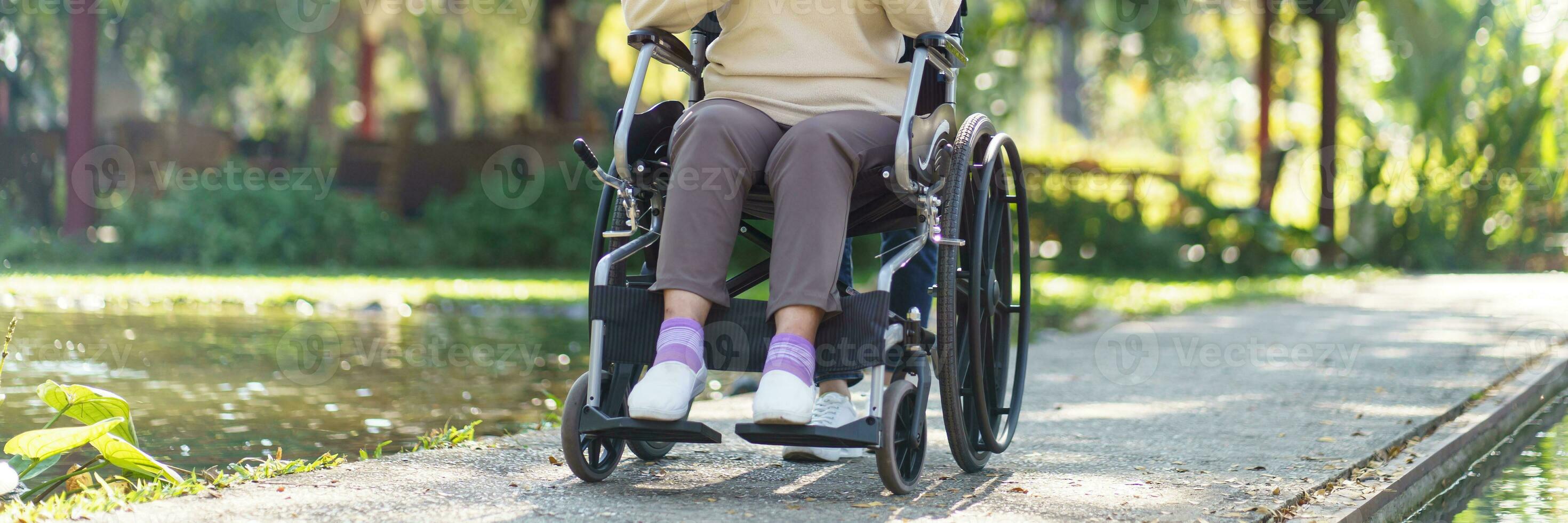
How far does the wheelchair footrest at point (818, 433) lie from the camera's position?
2811mm

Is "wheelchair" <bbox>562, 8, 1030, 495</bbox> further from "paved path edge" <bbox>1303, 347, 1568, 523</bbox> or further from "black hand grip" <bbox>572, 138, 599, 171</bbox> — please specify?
"paved path edge" <bbox>1303, 347, 1568, 523</bbox>

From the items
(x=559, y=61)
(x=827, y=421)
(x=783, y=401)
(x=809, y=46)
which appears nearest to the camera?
(x=783, y=401)

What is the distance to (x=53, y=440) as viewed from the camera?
2805 mm

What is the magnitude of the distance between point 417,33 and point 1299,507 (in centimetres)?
2336

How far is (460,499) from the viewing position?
288 centimetres

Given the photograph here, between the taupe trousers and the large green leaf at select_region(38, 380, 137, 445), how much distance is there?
3.81 ft

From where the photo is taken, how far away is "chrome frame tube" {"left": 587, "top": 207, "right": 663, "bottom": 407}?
2.94 meters

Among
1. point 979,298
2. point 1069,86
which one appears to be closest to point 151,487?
point 979,298

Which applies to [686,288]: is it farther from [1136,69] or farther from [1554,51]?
[1136,69]

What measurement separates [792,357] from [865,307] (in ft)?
0.63

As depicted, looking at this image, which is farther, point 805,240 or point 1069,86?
point 1069,86

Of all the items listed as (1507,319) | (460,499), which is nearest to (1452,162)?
(1507,319)

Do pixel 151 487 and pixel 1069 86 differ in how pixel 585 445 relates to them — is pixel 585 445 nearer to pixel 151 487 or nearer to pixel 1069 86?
pixel 151 487

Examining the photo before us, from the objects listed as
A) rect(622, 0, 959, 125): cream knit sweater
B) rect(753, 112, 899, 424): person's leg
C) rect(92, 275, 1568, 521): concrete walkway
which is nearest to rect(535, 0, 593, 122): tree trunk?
rect(92, 275, 1568, 521): concrete walkway
